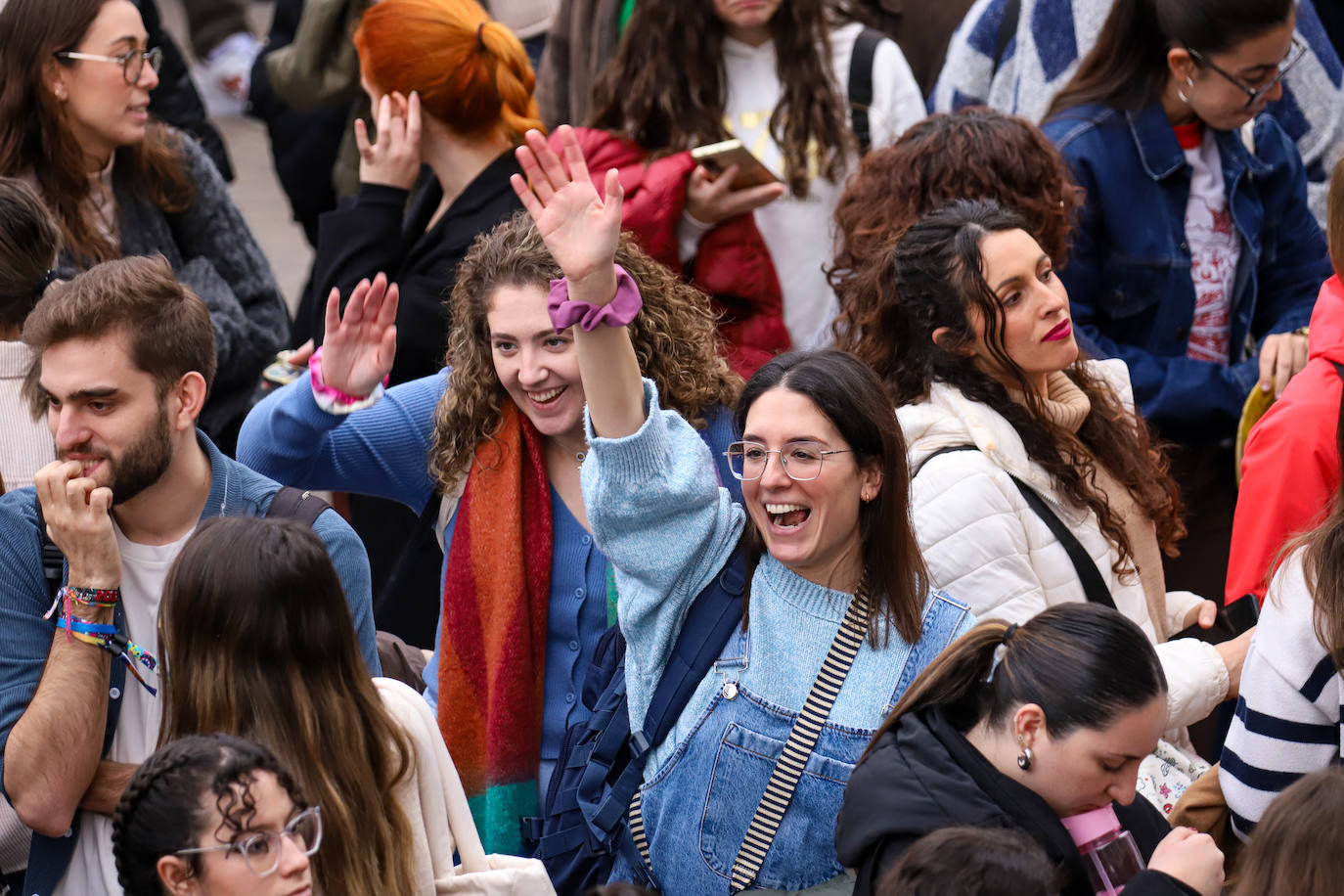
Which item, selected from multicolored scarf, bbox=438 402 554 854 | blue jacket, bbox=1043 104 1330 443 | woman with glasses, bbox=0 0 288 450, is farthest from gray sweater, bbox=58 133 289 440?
blue jacket, bbox=1043 104 1330 443

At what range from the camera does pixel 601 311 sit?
282 centimetres

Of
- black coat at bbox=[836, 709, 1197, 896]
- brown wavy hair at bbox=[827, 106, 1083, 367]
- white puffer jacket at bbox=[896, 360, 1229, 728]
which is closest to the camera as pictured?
black coat at bbox=[836, 709, 1197, 896]

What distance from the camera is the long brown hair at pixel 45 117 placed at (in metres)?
4.34

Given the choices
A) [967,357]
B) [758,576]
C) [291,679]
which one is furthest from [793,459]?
[291,679]

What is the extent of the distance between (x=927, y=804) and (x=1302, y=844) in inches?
21.0

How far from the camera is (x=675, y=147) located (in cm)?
461

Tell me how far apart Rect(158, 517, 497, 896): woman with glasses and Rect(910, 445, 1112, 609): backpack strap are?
1293 millimetres

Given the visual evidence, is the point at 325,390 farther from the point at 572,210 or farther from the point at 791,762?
the point at 791,762

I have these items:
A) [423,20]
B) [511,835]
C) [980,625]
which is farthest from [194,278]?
[980,625]

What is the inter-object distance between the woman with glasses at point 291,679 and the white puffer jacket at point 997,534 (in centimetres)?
121

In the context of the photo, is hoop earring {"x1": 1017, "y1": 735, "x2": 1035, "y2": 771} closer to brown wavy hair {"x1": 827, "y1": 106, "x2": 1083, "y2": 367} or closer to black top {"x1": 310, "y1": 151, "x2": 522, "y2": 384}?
brown wavy hair {"x1": 827, "y1": 106, "x2": 1083, "y2": 367}

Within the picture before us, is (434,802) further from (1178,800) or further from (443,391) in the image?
(1178,800)

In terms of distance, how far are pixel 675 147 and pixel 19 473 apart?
2015mm

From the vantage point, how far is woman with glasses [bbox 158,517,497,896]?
8.48ft
